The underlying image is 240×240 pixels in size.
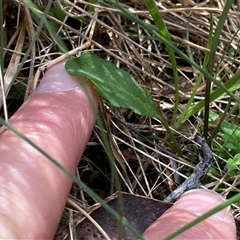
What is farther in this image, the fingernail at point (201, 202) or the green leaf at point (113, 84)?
the green leaf at point (113, 84)

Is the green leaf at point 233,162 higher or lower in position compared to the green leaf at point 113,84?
lower

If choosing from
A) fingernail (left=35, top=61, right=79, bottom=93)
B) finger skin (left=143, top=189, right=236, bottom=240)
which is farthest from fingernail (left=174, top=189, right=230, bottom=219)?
fingernail (left=35, top=61, right=79, bottom=93)

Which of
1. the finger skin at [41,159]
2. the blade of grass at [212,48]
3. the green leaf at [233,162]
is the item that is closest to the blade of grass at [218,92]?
the blade of grass at [212,48]

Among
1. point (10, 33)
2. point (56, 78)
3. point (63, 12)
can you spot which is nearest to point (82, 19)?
point (63, 12)

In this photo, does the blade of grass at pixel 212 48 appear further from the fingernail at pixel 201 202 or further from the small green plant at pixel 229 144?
the fingernail at pixel 201 202

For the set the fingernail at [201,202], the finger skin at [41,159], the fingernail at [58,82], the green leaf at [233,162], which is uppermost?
the fingernail at [58,82]

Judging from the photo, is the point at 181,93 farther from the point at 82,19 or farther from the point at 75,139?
the point at 75,139

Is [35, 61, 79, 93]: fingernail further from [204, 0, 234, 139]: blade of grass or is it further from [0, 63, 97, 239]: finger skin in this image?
[204, 0, 234, 139]: blade of grass
